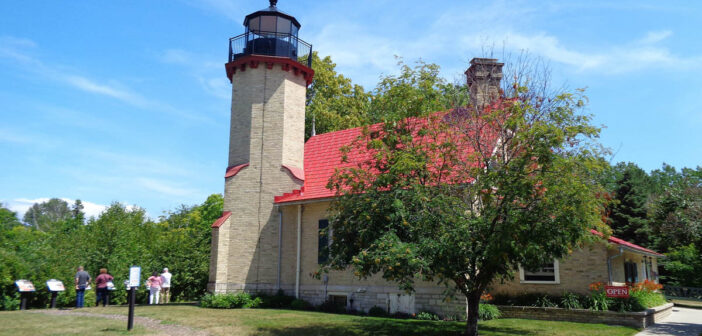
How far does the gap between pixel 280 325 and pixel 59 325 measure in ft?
19.0

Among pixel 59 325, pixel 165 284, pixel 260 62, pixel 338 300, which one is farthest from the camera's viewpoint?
pixel 260 62

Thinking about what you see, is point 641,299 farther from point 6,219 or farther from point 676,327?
→ point 6,219

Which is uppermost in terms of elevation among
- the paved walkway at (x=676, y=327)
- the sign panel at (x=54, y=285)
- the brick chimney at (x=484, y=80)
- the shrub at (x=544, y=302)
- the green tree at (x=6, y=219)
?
the brick chimney at (x=484, y=80)

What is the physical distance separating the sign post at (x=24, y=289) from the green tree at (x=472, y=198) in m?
11.9

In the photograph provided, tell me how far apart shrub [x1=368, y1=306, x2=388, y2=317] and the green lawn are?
1.50m

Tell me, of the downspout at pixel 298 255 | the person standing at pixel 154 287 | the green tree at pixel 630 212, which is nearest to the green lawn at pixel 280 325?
the downspout at pixel 298 255

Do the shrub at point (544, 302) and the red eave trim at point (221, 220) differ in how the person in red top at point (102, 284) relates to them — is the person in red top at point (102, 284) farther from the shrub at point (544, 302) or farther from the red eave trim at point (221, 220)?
the shrub at point (544, 302)

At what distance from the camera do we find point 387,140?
12148mm

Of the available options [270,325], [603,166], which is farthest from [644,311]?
[270,325]

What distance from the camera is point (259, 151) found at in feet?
68.1

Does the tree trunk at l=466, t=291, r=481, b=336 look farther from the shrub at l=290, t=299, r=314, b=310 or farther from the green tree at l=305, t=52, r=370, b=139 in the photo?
the green tree at l=305, t=52, r=370, b=139

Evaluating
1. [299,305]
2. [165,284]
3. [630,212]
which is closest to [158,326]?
[299,305]

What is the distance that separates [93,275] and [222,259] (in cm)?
704

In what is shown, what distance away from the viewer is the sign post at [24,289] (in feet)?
53.1
